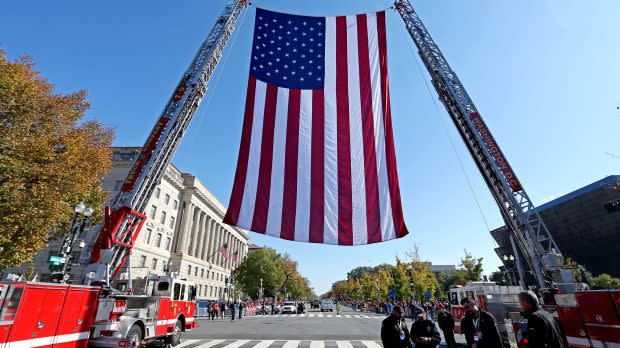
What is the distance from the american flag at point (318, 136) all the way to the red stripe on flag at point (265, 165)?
28 mm

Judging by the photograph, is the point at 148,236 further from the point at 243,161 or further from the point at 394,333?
the point at 394,333

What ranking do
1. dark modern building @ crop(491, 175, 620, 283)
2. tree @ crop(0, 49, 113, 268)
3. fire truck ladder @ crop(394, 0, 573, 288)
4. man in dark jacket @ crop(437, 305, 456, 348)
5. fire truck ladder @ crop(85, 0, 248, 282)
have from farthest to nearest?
dark modern building @ crop(491, 175, 620, 283) → tree @ crop(0, 49, 113, 268) → fire truck ladder @ crop(394, 0, 573, 288) → fire truck ladder @ crop(85, 0, 248, 282) → man in dark jacket @ crop(437, 305, 456, 348)

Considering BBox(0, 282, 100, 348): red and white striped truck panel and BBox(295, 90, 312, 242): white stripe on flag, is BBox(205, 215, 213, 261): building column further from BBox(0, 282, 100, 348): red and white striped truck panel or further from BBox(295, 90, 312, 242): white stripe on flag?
BBox(295, 90, 312, 242): white stripe on flag

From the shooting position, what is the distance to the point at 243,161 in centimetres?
886

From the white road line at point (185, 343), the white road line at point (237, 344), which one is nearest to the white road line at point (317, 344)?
the white road line at point (237, 344)

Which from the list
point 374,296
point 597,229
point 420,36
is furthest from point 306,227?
point 374,296

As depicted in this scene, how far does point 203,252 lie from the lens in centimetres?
6800

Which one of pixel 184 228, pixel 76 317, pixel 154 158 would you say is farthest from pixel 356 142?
pixel 184 228

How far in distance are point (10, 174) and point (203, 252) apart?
55.5m

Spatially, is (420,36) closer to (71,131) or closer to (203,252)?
(71,131)

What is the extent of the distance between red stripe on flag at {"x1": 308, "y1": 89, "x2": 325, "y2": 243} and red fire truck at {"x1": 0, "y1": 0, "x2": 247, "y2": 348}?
6021 millimetres

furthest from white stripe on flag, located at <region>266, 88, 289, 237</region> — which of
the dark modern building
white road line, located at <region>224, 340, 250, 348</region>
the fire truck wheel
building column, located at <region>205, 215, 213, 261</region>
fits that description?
building column, located at <region>205, 215, 213, 261</region>

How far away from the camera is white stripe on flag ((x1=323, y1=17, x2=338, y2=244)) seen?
27.1 feet

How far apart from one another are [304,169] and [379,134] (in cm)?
246
